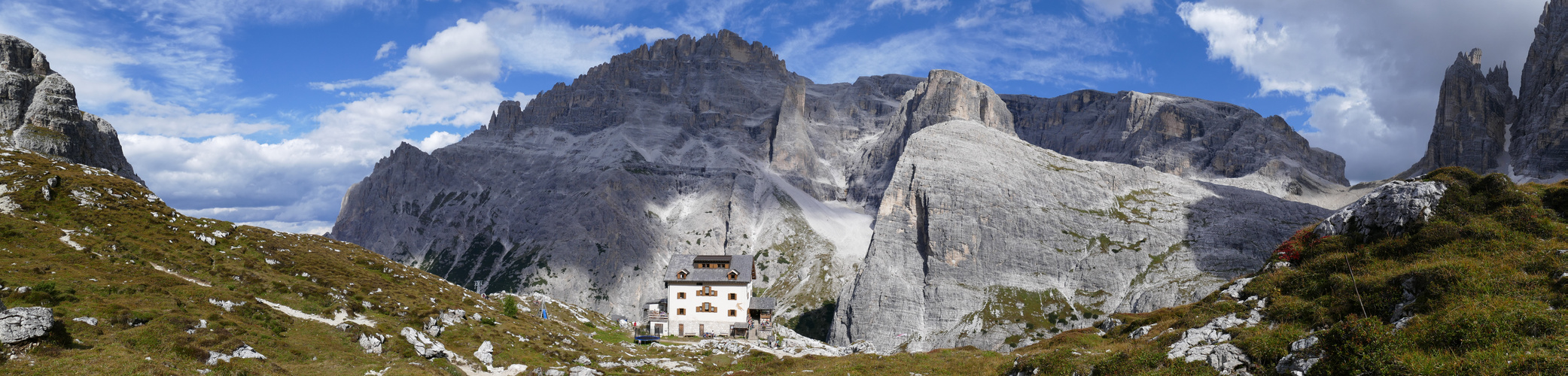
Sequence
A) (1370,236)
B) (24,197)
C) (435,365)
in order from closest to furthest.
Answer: (1370,236), (435,365), (24,197)

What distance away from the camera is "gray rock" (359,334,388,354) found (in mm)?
41500

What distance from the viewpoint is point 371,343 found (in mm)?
41906

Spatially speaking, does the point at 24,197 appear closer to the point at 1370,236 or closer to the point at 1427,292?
the point at 1427,292

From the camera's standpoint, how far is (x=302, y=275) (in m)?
53.9

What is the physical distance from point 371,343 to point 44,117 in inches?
2969

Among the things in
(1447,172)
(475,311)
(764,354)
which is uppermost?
(1447,172)

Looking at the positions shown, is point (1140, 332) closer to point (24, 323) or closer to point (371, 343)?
point (371, 343)

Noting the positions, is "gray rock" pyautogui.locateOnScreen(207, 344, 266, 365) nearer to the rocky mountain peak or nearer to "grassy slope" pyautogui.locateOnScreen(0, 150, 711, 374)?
"grassy slope" pyautogui.locateOnScreen(0, 150, 711, 374)

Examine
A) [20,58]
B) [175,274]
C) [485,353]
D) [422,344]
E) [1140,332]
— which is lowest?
[485,353]

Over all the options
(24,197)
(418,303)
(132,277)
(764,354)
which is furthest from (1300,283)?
(24,197)

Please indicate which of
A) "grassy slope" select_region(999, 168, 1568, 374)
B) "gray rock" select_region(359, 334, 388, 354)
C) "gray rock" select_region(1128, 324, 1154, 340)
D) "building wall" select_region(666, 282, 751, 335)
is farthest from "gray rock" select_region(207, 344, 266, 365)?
"building wall" select_region(666, 282, 751, 335)

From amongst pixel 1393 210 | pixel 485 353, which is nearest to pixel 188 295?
pixel 485 353

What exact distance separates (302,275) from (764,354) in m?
34.8

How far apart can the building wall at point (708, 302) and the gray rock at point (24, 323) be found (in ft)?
217
